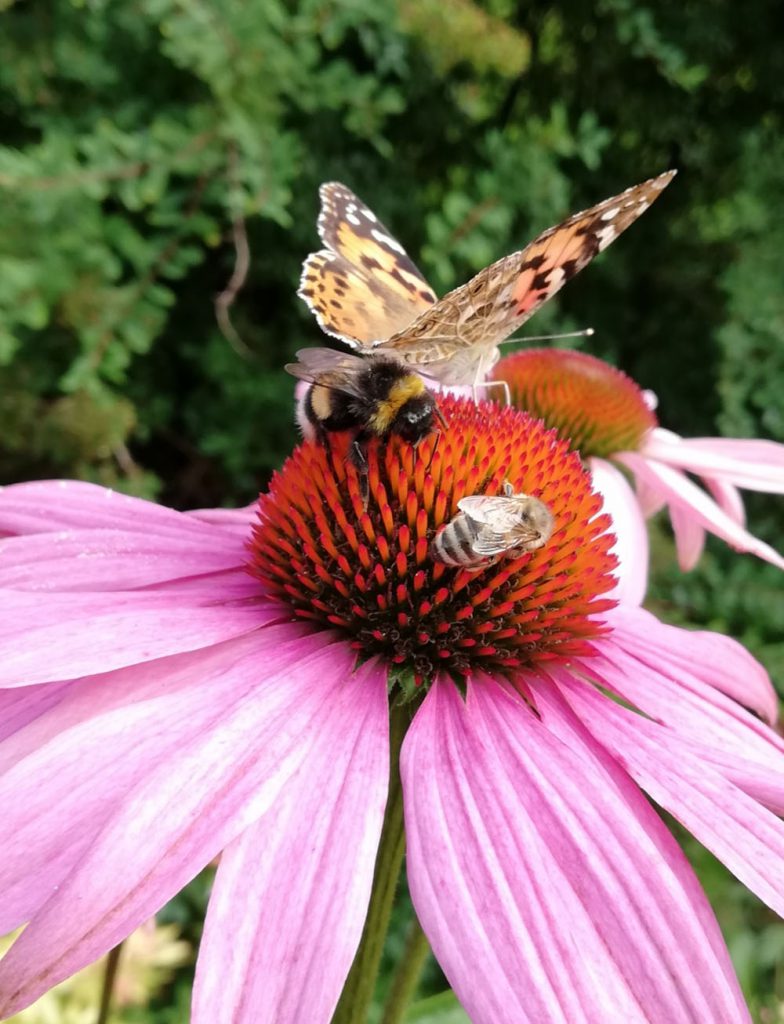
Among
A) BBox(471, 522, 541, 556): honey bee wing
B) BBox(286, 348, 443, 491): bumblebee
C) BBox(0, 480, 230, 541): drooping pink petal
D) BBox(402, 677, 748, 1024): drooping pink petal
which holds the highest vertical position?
BBox(286, 348, 443, 491): bumblebee

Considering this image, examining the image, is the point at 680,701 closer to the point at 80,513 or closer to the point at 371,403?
the point at 371,403

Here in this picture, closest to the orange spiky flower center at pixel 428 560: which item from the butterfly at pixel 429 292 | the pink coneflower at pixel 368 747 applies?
the pink coneflower at pixel 368 747

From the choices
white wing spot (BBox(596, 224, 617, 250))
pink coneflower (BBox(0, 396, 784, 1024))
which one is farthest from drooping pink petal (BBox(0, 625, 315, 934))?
white wing spot (BBox(596, 224, 617, 250))

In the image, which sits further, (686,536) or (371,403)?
(686,536)

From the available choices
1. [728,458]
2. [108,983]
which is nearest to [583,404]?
[728,458]

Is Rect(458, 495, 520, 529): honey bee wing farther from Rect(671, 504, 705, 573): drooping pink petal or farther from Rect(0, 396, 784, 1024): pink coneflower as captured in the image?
Rect(671, 504, 705, 573): drooping pink petal

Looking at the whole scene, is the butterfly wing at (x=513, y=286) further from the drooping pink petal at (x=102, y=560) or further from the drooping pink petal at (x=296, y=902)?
the drooping pink petal at (x=296, y=902)

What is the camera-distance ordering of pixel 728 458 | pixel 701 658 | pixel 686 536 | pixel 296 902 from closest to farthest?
pixel 296 902 < pixel 701 658 < pixel 728 458 < pixel 686 536
